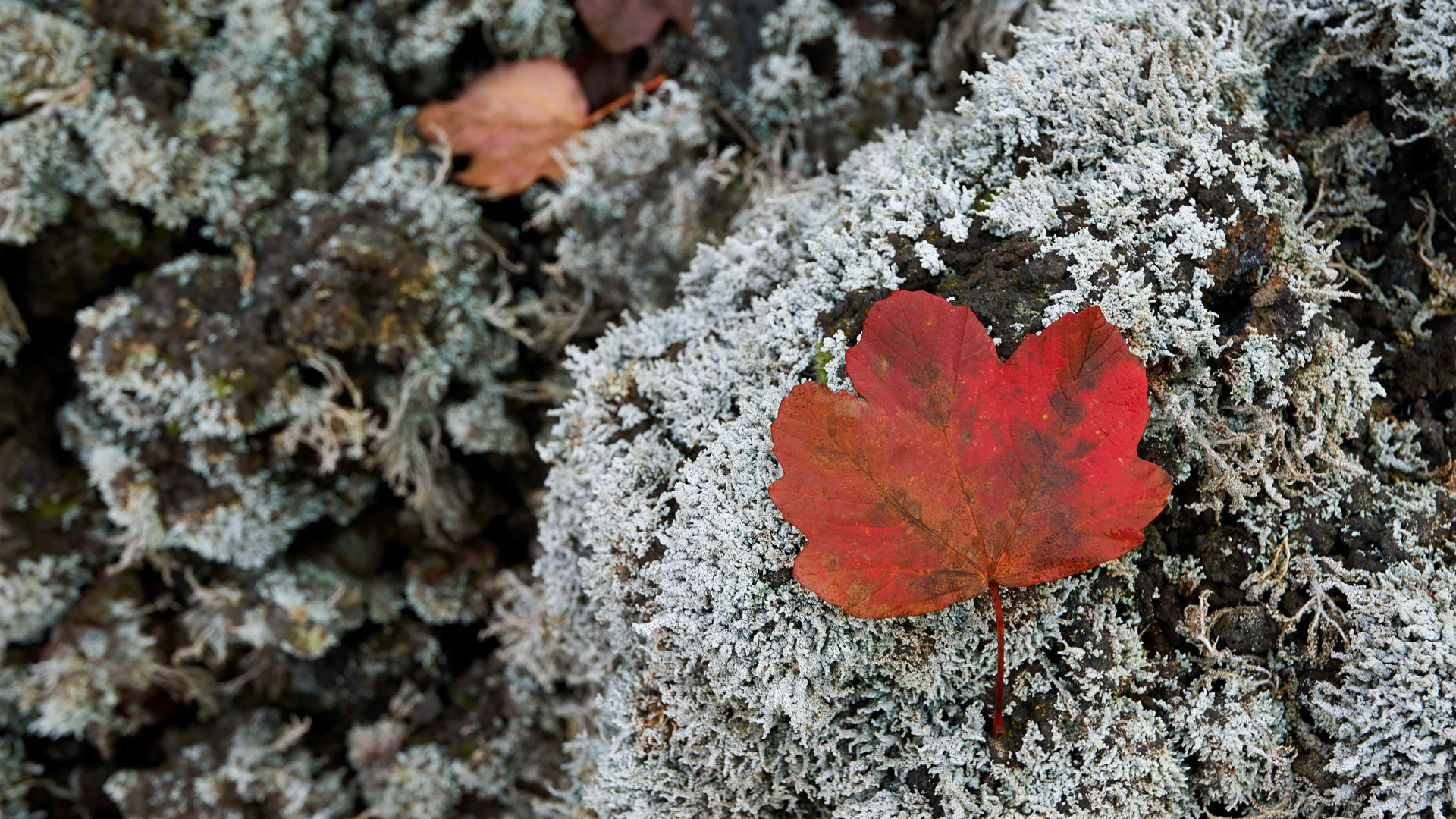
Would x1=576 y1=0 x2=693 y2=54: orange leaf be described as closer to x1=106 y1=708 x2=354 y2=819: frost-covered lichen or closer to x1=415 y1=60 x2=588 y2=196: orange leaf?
x1=415 y1=60 x2=588 y2=196: orange leaf

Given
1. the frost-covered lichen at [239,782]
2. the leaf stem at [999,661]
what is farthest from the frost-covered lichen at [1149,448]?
the frost-covered lichen at [239,782]

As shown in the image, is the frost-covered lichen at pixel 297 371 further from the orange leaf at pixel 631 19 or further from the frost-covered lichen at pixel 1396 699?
the frost-covered lichen at pixel 1396 699

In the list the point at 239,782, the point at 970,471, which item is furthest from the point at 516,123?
the point at 239,782

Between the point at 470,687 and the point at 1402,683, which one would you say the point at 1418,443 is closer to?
the point at 1402,683

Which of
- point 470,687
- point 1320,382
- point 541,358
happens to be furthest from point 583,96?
point 1320,382

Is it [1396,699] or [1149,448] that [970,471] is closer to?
[1149,448]

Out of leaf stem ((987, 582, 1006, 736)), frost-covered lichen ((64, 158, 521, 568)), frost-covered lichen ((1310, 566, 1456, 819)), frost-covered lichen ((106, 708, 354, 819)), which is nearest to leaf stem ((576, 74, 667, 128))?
frost-covered lichen ((64, 158, 521, 568))
